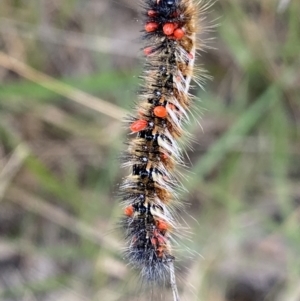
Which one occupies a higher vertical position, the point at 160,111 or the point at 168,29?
the point at 168,29

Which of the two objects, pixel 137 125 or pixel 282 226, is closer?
pixel 137 125

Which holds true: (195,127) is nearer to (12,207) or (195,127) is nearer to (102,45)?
(102,45)

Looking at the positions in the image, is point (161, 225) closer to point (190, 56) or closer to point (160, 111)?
point (160, 111)

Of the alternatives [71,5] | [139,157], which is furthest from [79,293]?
[71,5]

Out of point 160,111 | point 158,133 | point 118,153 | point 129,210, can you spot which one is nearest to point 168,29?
point 160,111

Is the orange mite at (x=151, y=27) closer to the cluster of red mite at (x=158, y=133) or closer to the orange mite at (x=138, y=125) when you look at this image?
the cluster of red mite at (x=158, y=133)

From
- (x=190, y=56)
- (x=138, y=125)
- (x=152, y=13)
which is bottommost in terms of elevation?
(x=138, y=125)

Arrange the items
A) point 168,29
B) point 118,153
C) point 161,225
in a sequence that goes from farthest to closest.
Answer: point 118,153
point 161,225
point 168,29
